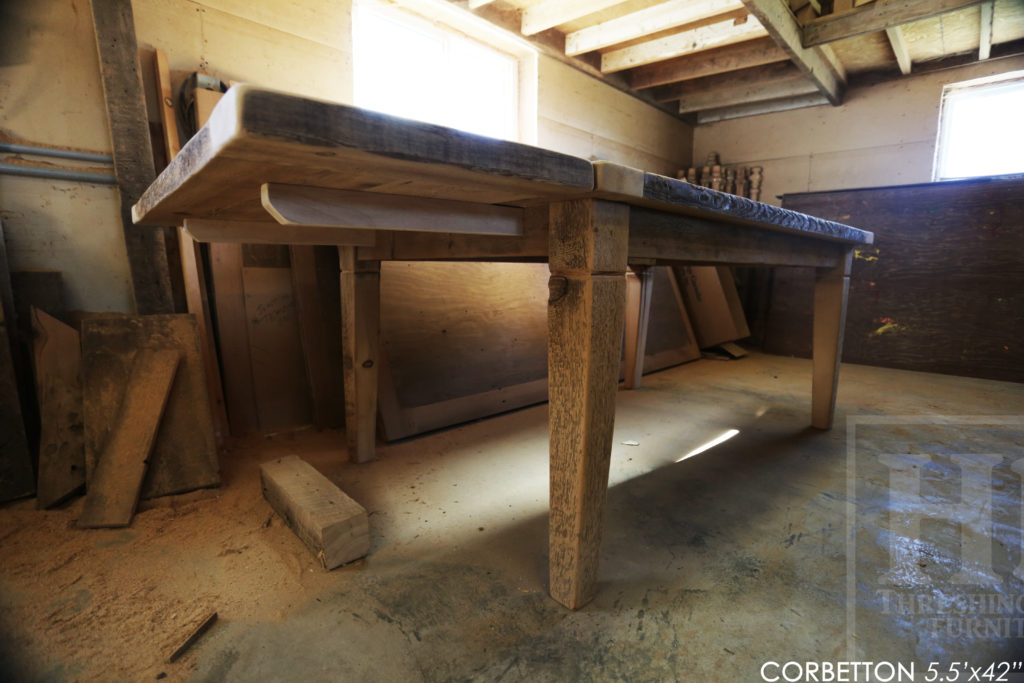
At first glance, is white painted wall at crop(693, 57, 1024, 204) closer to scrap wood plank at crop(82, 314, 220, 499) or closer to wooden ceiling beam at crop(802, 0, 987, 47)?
wooden ceiling beam at crop(802, 0, 987, 47)

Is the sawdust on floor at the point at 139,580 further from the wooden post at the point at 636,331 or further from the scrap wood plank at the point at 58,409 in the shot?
the wooden post at the point at 636,331

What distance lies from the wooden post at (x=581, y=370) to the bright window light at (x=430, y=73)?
193 cm

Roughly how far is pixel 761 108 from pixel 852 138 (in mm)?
872

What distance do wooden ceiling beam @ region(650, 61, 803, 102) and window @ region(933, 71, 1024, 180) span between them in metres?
1.23

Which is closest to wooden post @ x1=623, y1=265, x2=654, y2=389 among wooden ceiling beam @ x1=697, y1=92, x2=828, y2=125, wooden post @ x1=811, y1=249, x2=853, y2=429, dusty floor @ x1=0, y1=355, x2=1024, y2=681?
wooden post @ x1=811, y1=249, x2=853, y2=429

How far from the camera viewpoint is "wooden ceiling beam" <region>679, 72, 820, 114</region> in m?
4.22

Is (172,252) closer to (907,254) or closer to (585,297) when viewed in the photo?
(585,297)

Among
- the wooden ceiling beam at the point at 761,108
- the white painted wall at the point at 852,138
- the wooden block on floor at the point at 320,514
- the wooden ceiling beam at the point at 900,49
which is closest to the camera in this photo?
the wooden block on floor at the point at 320,514

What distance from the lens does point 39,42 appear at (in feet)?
5.61

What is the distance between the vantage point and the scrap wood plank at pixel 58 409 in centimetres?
148

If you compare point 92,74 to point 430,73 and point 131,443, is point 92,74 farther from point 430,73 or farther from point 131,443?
point 430,73

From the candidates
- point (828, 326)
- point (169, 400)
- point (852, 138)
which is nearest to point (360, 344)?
point (169, 400)

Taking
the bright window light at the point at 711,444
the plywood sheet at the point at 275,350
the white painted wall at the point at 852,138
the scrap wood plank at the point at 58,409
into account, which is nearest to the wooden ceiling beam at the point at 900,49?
the white painted wall at the point at 852,138

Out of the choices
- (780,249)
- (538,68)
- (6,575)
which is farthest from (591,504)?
(538,68)
